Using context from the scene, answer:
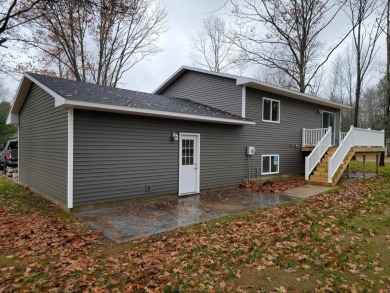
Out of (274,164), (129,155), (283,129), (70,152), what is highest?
(283,129)

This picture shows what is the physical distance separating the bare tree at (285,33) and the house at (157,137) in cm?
762

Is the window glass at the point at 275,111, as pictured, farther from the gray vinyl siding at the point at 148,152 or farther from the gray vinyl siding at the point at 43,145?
the gray vinyl siding at the point at 43,145

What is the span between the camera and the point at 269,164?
1280 centimetres

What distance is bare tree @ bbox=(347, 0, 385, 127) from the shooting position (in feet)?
62.4

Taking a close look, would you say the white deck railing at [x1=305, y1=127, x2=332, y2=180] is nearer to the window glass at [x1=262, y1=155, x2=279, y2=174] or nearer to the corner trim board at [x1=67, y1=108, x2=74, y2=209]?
the window glass at [x1=262, y1=155, x2=279, y2=174]

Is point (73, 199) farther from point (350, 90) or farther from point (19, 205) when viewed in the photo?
point (350, 90)

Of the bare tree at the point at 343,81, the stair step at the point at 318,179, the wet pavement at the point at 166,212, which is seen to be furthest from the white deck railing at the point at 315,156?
the bare tree at the point at 343,81

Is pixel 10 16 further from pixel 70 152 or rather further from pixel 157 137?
pixel 157 137

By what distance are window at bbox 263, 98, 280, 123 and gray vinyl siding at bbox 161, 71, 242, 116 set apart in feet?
5.33

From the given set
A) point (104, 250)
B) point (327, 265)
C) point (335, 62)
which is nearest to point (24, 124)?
point (104, 250)

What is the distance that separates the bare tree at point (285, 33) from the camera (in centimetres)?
1939

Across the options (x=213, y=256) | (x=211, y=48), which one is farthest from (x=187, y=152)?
(x=211, y=48)

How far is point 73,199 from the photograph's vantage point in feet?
23.2

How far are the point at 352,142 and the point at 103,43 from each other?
17.9 metres
